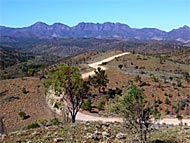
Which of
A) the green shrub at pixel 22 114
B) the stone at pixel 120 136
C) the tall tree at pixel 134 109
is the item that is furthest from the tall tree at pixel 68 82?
the green shrub at pixel 22 114

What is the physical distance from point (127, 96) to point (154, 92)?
38204mm

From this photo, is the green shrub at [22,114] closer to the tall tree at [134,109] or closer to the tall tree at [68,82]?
the tall tree at [68,82]

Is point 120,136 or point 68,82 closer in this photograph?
point 120,136

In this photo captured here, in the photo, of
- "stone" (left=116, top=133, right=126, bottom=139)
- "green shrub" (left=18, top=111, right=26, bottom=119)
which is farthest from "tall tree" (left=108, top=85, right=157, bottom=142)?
"green shrub" (left=18, top=111, right=26, bottom=119)

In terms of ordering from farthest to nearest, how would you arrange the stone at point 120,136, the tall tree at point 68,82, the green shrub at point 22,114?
1. the green shrub at point 22,114
2. the tall tree at point 68,82
3. the stone at point 120,136

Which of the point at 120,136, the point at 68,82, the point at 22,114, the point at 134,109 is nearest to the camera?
the point at 134,109

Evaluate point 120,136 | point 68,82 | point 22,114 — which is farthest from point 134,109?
point 22,114

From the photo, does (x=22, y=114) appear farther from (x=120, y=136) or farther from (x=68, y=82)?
(x=120, y=136)

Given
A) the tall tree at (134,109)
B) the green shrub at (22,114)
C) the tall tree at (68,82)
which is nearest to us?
the tall tree at (134,109)

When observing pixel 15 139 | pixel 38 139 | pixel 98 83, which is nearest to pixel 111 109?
pixel 38 139

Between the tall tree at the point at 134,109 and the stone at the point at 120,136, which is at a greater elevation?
the tall tree at the point at 134,109

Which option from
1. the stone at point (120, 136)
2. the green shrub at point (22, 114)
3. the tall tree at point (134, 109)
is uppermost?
the tall tree at point (134, 109)

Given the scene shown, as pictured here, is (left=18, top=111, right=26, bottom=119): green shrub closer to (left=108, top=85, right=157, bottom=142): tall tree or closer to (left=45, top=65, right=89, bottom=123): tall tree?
(left=45, top=65, right=89, bottom=123): tall tree

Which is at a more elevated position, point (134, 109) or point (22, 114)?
point (134, 109)
